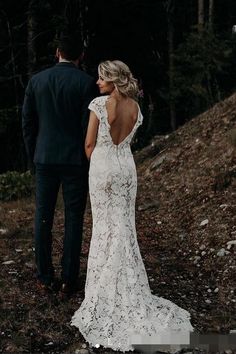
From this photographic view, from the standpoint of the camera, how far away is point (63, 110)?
5.18 m

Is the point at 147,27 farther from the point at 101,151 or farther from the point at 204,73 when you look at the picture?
the point at 101,151

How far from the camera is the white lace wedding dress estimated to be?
4.87m

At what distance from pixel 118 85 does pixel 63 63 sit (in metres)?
0.75

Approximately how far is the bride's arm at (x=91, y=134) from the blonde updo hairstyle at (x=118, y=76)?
0.32 m

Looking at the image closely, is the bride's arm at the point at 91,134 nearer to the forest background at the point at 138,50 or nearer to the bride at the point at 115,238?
the bride at the point at 115,238

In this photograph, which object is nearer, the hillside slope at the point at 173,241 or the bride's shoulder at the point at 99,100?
the bride's shoulder at the point at 99,100

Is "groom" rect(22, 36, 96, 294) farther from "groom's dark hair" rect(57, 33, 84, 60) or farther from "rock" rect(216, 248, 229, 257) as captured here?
"rock" rect(216, 248, 229, 257)

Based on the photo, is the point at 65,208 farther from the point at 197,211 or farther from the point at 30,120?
the point at 197,211

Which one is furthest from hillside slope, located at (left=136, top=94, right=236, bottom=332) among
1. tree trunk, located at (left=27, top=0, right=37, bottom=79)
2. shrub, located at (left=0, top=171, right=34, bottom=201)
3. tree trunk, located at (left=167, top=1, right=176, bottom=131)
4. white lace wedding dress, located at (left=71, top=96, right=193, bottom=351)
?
tree trunk, located at (left=167, top=1, right=176, bottom=131)

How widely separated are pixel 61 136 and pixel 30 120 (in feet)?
1.22

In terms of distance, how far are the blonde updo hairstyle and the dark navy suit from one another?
1.22ft

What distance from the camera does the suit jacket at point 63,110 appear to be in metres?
5.16

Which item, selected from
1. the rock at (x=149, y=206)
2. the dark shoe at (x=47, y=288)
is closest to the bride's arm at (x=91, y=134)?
the dark shoe at (x=47, y=288)

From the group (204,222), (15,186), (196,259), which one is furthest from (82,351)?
(15,186)
